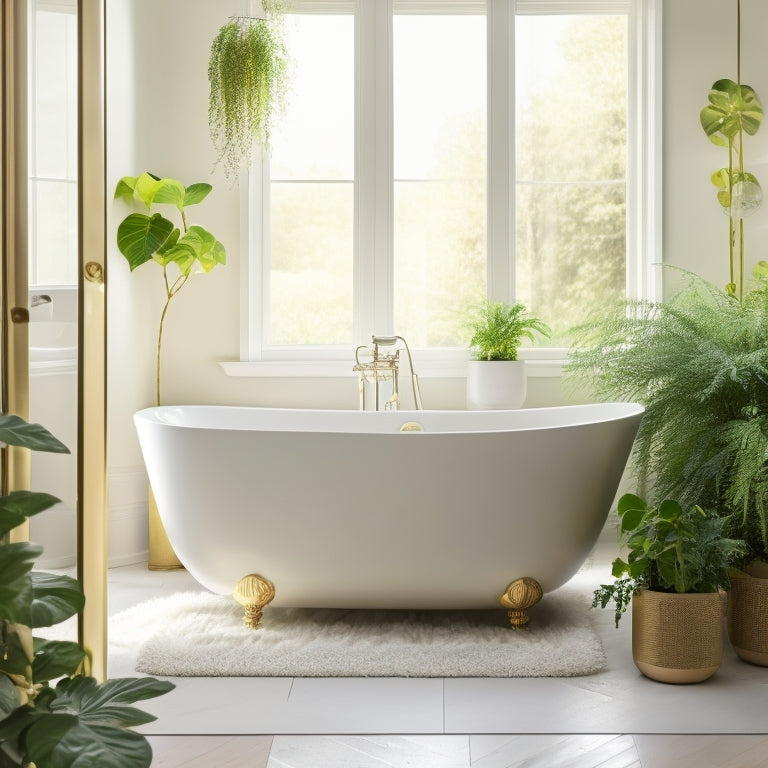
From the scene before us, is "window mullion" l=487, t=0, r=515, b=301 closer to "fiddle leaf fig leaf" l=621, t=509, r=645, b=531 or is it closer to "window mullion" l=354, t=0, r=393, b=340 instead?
"window mullion" l=354, t=0, r=393, b=340

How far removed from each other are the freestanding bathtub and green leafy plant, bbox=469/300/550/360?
94cm

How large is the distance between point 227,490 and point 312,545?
303 millimetres

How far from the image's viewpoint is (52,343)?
57.1 inches

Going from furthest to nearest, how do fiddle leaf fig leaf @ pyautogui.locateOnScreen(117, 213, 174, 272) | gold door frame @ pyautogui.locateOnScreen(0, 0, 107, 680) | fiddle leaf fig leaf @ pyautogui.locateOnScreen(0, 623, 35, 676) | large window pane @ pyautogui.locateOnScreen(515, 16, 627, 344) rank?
large window pane @ pyautogui.locateOnScreen(515, 16, 627, 344), fiddle leaf fig leaf @ pyautogui.locateOnScreen(117, 213, 174, 272), gold door frame @ pyautogui.locateOnScreen(0, 0, 107, 680), fiddle leaf fig leaf @ pyautogui.locateOnScreen(0, 623, 35, 676)

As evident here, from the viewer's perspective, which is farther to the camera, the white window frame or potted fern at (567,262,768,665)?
the white window frame

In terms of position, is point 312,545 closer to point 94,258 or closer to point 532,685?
point 532,685

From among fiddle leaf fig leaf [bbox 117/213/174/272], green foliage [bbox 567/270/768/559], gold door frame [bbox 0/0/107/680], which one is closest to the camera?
gold door frame [bbox 0/0/107/680]

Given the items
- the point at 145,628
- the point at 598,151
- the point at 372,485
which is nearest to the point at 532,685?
the point at 372,485

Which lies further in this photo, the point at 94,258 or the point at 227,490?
the point at 227,490

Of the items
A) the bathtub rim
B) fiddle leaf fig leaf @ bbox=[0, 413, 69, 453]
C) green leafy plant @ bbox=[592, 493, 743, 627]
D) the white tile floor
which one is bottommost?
the white tile floor

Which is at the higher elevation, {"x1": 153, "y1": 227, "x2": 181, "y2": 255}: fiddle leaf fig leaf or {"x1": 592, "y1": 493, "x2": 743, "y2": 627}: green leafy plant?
{"x1": 153, "y1": 227, "x2": 181, "y2": 255}: fiddle leaf fig leaf

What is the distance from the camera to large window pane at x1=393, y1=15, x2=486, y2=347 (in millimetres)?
3891

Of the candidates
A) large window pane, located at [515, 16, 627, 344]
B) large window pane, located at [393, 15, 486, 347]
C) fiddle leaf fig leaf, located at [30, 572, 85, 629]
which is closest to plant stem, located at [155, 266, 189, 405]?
large window pane, located at [393, 15, 486, 347]

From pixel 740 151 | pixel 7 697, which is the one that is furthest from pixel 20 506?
pixel 740 151
